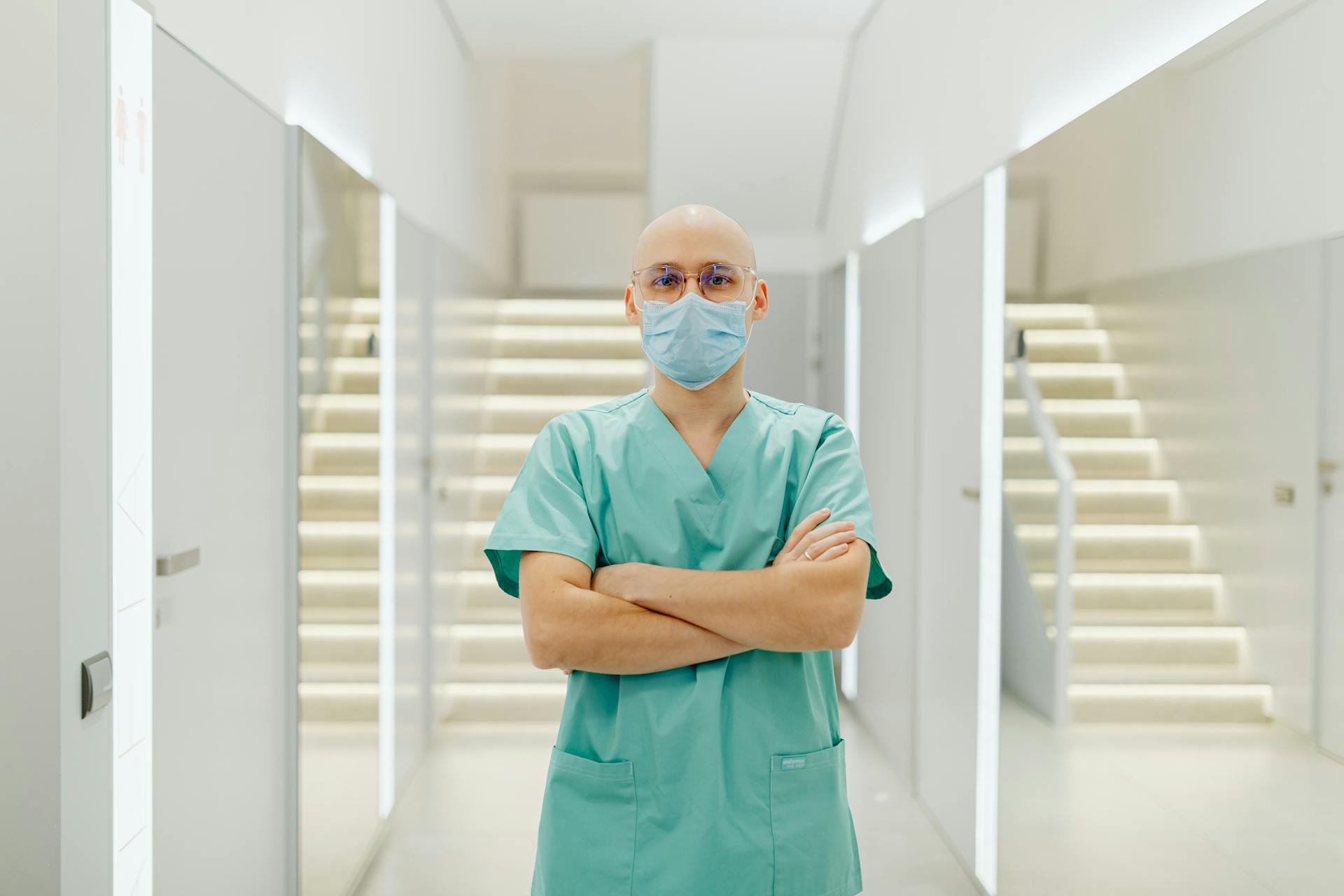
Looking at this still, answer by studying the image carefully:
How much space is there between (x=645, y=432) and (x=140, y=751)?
3.14 feet

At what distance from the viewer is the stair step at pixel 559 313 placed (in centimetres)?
649

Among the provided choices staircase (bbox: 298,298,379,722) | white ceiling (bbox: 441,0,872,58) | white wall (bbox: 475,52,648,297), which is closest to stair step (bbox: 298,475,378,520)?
staircase (bbox: 298,298,379,722)

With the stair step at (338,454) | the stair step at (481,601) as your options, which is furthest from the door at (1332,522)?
the stair step at (481,601)

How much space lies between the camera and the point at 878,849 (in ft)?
9.91

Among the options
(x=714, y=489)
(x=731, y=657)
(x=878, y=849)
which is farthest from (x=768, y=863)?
(x=878, y=849)

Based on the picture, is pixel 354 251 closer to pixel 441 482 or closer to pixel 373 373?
pixel 373 373

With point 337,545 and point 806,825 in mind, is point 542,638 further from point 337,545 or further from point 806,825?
point 337,545

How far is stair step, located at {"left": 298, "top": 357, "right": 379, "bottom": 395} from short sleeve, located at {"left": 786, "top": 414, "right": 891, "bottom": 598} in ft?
4.57

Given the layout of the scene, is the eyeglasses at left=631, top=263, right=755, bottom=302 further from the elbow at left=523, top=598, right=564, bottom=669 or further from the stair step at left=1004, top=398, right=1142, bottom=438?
the stair step at left=1004, top=398, right=1142, bottom=438

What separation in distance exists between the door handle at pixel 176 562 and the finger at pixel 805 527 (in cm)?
104

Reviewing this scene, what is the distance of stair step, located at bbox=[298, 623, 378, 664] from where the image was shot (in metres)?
2.35

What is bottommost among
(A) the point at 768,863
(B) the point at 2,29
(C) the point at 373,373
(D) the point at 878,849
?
(D) the point at 878,849

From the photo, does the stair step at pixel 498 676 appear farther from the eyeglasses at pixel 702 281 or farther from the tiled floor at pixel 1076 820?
the eyeglasses at pixel 702 281

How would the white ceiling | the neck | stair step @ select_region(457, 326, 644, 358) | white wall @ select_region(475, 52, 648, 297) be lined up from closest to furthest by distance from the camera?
1. the neck
2. the white ceiling
3. stair step @ select_region(457, 326, 644, 358)
4. white wall @ select_region(475, 52, 648, 297)
